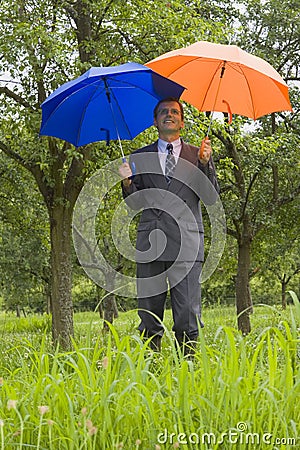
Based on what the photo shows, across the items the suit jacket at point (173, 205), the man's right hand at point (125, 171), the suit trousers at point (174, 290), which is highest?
the man's right hand at point (125, 171)

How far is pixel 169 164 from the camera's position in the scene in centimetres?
523

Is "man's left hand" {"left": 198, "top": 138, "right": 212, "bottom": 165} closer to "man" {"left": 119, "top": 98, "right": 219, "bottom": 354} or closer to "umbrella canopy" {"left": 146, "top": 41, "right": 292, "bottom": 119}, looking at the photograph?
"man" {"left": 119, "top": 98, "right": 219, "bottom": 354}

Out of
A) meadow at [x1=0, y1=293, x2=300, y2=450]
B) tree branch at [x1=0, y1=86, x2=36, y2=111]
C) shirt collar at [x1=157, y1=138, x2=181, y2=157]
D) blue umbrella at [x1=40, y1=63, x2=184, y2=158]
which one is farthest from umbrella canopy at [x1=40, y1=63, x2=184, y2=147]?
tree branch at [x1=0, y1=86, x2=36, y2=111]

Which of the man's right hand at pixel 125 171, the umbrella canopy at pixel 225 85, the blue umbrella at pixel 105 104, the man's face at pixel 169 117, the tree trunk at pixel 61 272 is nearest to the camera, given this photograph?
the man's right hand at pixel 125 171

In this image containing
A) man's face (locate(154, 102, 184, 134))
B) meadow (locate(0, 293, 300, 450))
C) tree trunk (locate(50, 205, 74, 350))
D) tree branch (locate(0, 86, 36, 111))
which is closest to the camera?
meadow (locate(0, 293, 300, 450))

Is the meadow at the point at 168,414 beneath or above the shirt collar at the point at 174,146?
beneath

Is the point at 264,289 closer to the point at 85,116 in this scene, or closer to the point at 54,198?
the point at 54,198

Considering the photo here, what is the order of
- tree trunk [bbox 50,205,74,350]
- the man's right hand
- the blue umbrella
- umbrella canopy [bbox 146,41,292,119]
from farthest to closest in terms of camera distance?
1. tree trunk [bbox 50,205,74,350]
2. umbrella canopy [bbox 146,41,292,119]
3. the blue umbrella
4. the man's right hand

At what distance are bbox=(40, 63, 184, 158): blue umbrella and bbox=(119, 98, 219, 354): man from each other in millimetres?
410

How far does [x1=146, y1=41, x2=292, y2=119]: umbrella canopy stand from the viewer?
562 cm

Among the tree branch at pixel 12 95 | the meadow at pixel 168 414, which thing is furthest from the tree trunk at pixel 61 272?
the meadow at pixel 168 414

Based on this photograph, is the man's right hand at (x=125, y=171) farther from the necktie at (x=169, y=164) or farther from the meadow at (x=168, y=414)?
the meadow at (x=168, y=414)

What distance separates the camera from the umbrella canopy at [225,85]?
18.4ft

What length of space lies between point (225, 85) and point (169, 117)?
2.65 ft
